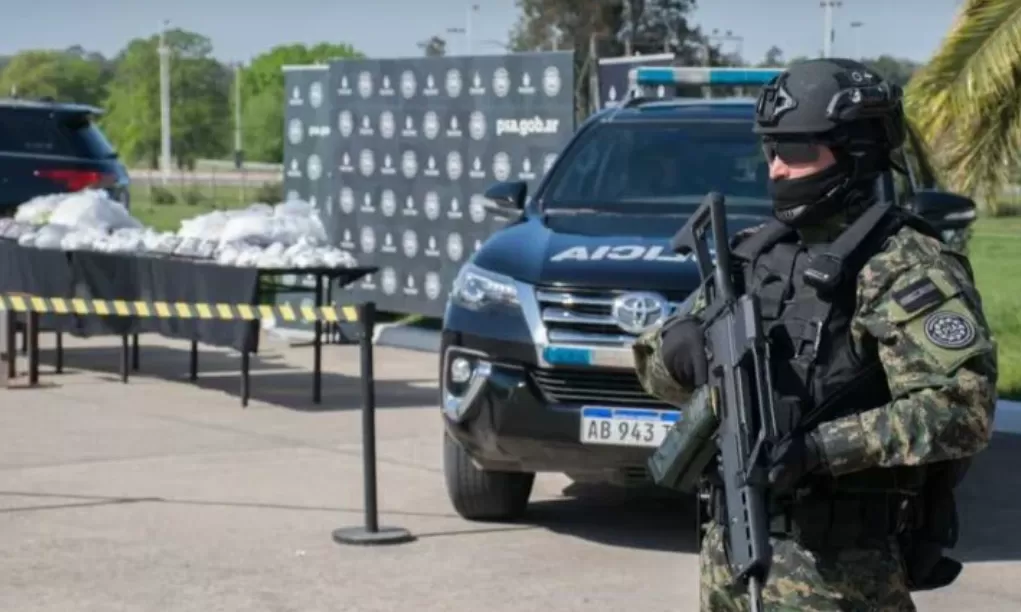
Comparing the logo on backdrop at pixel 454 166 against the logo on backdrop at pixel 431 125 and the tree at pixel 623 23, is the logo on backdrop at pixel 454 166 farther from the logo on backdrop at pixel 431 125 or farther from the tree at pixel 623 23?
the tree at pixel 623 23

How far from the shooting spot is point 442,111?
16.0 meters

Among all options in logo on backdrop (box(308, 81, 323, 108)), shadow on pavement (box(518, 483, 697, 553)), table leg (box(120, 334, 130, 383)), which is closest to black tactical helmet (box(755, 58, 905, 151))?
A: shadow on pavement (box(518, 483, 697, 553))

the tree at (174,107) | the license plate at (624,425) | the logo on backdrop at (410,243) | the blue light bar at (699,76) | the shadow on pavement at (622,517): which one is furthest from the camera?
the tree at (174,107)

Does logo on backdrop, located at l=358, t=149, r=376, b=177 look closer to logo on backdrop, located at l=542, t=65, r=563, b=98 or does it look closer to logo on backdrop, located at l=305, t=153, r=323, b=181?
logo on backdrop, located at l=305, t=153, r=323, b=181

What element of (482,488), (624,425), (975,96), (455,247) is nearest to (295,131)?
(455,247)

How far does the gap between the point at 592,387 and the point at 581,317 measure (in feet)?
0.96

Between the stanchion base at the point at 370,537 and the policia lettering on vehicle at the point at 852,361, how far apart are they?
167 inches

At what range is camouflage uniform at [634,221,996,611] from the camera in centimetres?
348

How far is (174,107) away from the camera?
8156cm

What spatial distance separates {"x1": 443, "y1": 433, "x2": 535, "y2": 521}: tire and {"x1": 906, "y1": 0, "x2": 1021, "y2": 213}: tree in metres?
5.35

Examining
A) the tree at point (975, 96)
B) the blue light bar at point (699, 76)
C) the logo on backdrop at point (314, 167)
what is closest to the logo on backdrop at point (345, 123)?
the logo on backdrop at point (314, 167)

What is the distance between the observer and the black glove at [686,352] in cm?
371

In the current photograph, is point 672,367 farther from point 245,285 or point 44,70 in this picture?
point 44,70

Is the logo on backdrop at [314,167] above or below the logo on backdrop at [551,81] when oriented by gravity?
below
